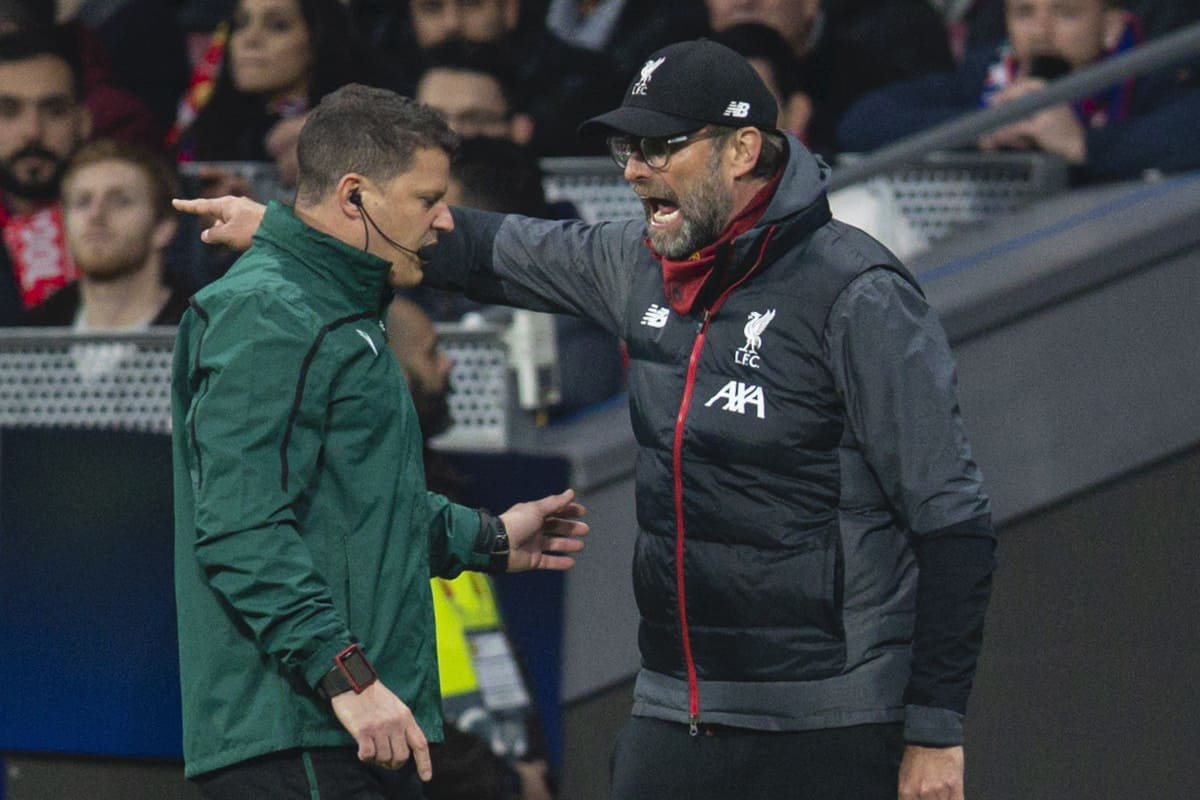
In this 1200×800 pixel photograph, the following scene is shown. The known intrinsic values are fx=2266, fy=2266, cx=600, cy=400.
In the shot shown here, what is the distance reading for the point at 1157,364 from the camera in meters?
5.89

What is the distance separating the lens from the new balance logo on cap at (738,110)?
386 centimetres

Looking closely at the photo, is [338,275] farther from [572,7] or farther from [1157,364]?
A: [572,7]

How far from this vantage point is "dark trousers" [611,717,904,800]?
3.83 meters

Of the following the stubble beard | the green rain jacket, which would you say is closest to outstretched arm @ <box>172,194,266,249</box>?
the green rain jacket

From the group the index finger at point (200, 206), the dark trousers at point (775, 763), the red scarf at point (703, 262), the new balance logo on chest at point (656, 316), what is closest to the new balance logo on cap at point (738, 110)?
the red scarf at point (703, 262)

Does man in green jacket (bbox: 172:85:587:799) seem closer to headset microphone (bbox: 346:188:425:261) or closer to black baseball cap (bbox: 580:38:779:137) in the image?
headset microphone (bbox: 346:188:425:261)

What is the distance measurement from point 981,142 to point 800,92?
0.83 metres

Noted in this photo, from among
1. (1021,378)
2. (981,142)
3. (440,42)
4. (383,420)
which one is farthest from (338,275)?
(440,42)

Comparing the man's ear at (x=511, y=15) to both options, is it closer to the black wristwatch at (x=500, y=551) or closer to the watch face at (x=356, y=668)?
the black wristwatch at (x=500, y=551)

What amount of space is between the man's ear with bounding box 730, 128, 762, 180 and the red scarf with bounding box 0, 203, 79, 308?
3795 millimetres

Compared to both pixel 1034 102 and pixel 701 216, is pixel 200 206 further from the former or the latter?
pixel 1034 102

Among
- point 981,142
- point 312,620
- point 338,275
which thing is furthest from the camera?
point 981,142

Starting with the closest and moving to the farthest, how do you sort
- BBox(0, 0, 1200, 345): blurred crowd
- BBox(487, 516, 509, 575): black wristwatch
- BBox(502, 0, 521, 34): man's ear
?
BBox(487, 516, 509, 575): black wristwatch, BBox(0, 0, 1200, 345): blurred crowd, BBox(502, 0, 521, 34): man's ear

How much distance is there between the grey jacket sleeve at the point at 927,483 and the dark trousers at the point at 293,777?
92 centimetres
